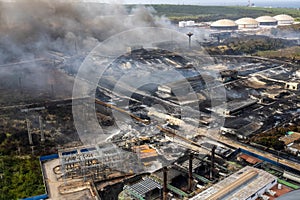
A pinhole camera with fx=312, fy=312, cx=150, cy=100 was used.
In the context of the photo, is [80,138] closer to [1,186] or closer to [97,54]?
[1,186]

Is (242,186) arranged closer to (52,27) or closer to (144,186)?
(144,186)

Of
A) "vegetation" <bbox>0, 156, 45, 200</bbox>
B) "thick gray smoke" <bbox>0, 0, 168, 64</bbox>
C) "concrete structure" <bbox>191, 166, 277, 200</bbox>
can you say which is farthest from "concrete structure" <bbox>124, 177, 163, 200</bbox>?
"thick gray smoke" <bbox>0, 0, 168, 64</bbox>

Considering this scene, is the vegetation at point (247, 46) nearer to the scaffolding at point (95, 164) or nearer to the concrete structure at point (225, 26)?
the concrete structure at point (225, 26)

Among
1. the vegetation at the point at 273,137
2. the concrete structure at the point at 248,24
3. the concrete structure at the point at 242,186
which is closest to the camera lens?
the concrete structure at the point at 242,186

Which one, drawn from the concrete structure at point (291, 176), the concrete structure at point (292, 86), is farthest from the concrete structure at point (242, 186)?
the concrete structure at point (292, 86)

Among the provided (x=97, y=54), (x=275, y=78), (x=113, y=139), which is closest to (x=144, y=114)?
(x=113, y=139)

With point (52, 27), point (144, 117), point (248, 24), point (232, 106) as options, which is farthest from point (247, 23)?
point (144, 117)

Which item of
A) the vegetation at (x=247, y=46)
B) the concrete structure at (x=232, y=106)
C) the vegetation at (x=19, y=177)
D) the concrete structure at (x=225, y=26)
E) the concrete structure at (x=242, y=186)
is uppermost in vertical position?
the concrete structure at (x=225, y=26)
